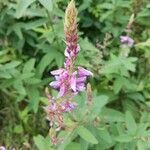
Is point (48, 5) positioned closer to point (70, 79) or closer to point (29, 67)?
point (70, 79)

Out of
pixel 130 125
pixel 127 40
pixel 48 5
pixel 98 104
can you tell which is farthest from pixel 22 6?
pixel 127 40

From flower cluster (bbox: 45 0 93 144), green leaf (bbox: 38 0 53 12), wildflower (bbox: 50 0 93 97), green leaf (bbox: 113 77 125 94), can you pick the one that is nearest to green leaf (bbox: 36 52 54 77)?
green leaf (bbox: 113 77 125 94)

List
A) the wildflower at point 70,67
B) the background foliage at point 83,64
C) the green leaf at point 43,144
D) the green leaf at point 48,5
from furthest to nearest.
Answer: the background foliage at point 83,64, the green leaf at point 43,144, the green leaf at point 48,5, the wildflower at point 70,67

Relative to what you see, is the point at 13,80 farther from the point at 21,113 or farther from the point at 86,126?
the point at 86,126

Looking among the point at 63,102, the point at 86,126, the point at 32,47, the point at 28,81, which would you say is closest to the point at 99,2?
the point at 32,47

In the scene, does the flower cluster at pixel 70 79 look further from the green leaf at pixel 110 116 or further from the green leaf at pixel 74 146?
the green leaf at pixel 110 116

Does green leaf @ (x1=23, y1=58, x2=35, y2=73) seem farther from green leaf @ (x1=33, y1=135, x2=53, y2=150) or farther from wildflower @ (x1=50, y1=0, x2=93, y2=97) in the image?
wildflower @ (x1=50, y1=0, x2=93, y2=97)

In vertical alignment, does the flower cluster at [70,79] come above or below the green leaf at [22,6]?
below

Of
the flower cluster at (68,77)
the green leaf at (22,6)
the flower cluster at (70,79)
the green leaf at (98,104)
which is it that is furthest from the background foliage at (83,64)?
the flower cluster at (70,79)
